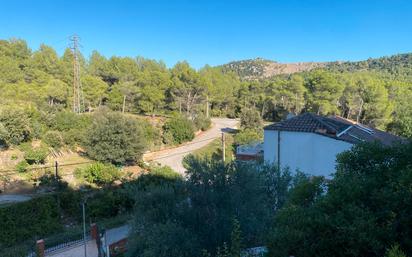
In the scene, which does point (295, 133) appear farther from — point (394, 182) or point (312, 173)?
point (394, 182)

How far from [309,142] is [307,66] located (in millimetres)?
132416

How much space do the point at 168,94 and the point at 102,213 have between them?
29.5m

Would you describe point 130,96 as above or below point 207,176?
above

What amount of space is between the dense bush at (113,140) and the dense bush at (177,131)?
9.24m

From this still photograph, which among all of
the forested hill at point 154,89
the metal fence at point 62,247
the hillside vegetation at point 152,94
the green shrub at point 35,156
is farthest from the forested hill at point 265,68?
the metal fence at point 62,247

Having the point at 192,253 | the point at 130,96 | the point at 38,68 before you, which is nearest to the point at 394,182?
the point at 192,253

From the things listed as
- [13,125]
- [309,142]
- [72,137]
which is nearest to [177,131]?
[72,137]

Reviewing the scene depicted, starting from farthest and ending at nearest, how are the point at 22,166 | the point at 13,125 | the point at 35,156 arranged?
the point at 13,125
the point at 35,156
the point at 22,166

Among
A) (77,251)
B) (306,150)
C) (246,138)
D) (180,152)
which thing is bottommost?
(77,251)

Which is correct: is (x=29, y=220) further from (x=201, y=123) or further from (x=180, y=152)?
(x=201, y=123)

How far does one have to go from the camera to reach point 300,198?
211 inches

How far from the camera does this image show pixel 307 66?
140 m

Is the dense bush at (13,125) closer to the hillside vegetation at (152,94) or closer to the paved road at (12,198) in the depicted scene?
the hillside vegetation at (152,94)

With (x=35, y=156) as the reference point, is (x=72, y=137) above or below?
above
